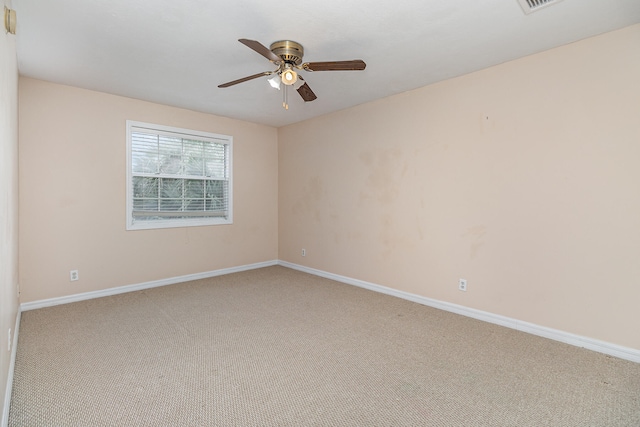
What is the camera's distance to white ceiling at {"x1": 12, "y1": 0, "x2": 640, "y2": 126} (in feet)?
6.80

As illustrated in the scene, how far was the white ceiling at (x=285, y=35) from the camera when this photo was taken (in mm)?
2072

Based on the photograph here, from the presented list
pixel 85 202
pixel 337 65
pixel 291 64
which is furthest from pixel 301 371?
pixel 85 202

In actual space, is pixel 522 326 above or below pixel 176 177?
below

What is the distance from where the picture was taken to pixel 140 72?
310cm

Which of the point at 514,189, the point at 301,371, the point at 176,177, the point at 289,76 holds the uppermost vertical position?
the point at 289,76

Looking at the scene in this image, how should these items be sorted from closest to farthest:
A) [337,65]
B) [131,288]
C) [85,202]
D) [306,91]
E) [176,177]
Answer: [337,65] → [306,91] → [85,202] → [131,288] → [176,177]

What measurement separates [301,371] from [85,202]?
319 cm

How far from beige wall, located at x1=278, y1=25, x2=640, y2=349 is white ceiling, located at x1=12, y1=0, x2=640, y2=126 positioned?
0.31m

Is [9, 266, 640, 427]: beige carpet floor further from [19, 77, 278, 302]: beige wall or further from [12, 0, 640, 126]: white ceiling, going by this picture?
[12, 0, 640, 126]: white ceiling

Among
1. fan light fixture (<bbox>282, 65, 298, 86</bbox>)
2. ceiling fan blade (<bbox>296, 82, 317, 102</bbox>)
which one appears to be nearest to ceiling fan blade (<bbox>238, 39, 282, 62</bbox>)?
fan light fixture (<bbox>282, 65, 298, 86</bbox>)

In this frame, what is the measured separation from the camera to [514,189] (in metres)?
2.88

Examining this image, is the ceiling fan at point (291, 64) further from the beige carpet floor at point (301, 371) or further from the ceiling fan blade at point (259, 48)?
the beige carpet floor at point (301, 371)

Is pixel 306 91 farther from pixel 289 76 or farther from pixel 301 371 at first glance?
pixel 301 371

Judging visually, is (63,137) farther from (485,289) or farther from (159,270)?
(485,289)
